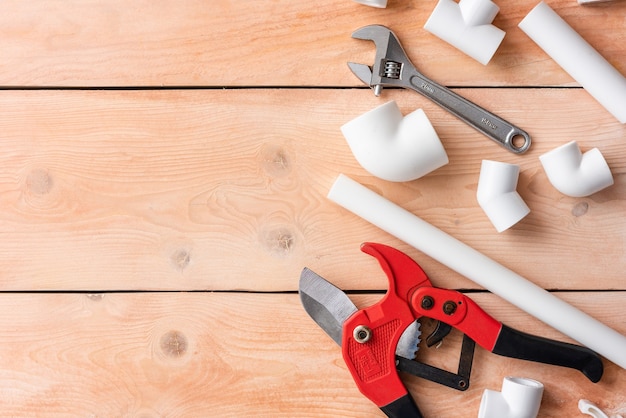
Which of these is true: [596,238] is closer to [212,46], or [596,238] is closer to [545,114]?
[545,114]

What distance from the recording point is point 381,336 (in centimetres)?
71

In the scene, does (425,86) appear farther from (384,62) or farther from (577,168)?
(577,168)

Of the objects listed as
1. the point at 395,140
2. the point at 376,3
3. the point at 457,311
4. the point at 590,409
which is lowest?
the point at 590,409

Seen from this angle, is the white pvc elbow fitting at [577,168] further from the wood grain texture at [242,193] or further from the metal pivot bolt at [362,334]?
the metal pivot bolt at [362,334]

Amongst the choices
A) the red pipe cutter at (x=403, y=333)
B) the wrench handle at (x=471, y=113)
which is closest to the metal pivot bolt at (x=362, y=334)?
the red pipe cutter at (x=403, y=333)

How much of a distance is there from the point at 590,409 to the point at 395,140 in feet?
1.19

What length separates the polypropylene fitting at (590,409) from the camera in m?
0.72

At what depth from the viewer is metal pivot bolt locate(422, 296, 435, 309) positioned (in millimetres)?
703

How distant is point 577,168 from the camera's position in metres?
0.69

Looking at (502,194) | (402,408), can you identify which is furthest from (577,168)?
(402,408)

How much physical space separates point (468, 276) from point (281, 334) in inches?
8.5

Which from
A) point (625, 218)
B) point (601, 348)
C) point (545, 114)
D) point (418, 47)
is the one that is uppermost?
point (418, 47)

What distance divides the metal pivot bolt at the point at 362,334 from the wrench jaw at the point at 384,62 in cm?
25

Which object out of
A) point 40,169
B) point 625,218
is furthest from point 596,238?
point 40,169
